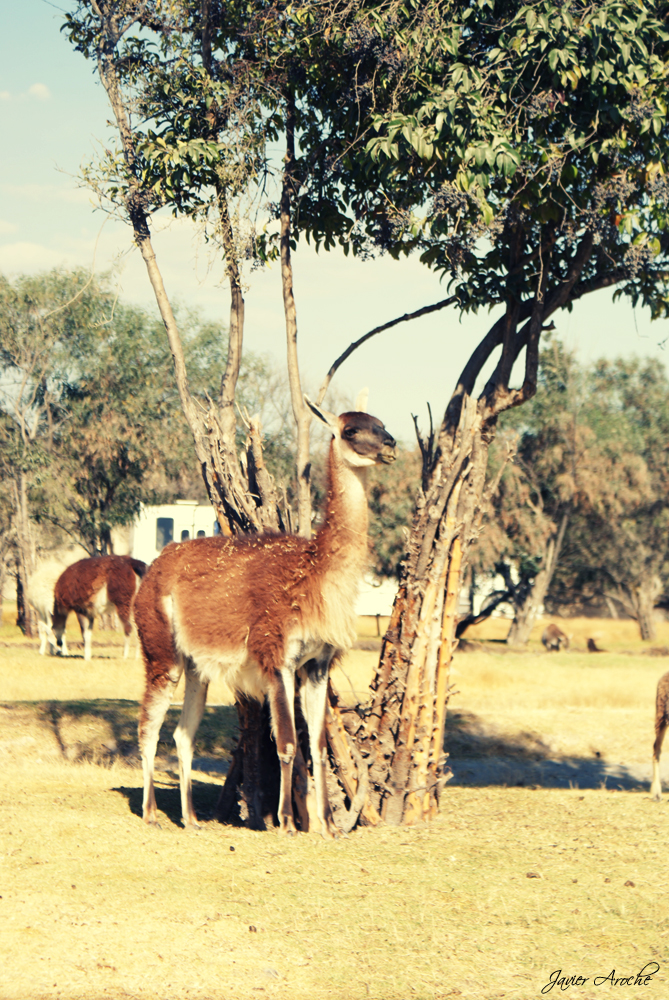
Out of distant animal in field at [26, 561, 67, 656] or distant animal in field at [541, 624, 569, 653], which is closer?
distant animal in field at [26, 561, 67, 656]

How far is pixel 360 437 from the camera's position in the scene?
25.6 ft

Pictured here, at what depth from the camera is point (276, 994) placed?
201 inches

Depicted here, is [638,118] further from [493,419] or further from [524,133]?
[493,419]

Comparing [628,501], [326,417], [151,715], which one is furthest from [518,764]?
[628,501]

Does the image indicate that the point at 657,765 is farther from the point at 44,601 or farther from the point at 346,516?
the point at 44,601

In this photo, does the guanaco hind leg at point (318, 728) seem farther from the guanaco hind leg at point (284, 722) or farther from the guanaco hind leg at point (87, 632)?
the guanaco hind leg at point (87, 632)

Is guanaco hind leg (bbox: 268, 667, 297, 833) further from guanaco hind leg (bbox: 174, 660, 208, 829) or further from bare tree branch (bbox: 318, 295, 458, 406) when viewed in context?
bare tree branch (bbox: 318, 295, 458, 406)

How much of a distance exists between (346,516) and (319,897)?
296 cm

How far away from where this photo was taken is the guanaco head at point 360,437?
25.4 feet

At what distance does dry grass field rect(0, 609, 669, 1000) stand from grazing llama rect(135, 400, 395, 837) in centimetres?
83

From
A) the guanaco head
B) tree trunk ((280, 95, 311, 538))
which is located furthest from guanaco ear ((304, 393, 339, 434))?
tree trunk ((280, 95, 311, 538))

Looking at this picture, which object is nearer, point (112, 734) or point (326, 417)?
point (326, 417)

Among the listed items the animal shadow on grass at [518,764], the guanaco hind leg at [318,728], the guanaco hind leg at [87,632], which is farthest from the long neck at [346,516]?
the guanaco hind leg at [87,632]

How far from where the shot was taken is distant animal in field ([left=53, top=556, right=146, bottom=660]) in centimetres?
2158
